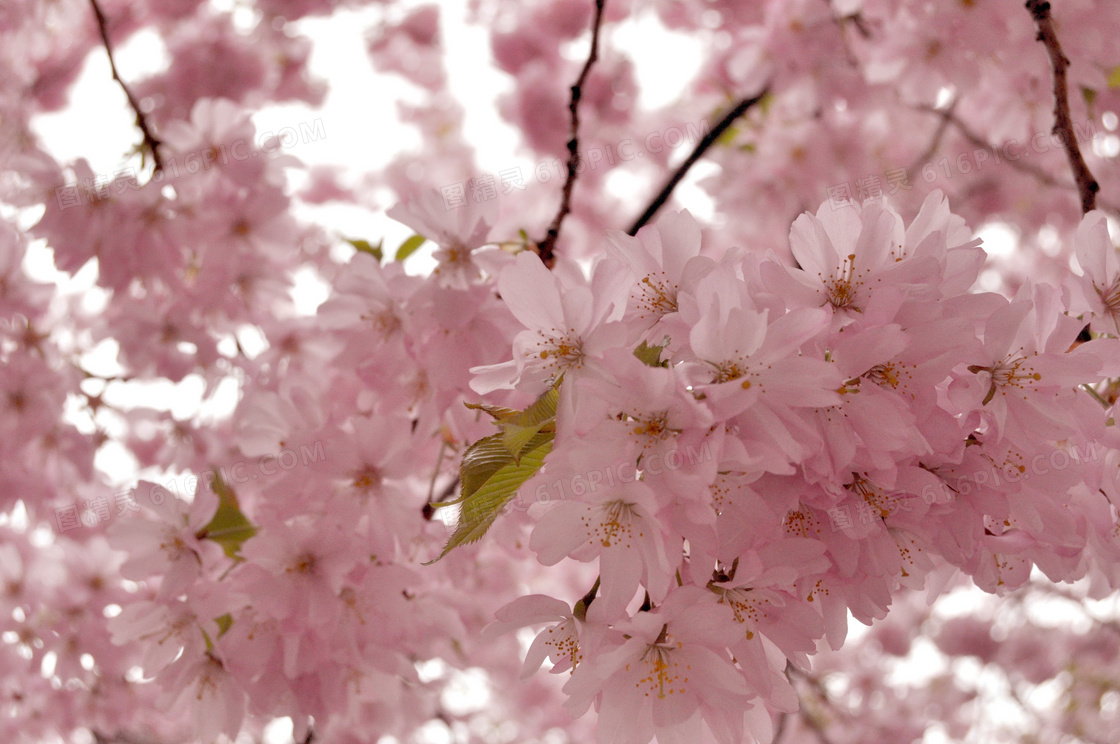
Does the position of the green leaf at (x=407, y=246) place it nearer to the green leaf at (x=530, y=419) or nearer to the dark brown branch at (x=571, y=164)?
the dark brown branch at (x=571, y=164)

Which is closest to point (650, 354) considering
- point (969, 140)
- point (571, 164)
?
point (571, 164)

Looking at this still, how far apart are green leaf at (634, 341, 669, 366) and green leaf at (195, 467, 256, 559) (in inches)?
34.7

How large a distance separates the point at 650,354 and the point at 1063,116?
0.83 meters

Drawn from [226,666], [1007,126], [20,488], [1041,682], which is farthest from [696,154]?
[1041,682]

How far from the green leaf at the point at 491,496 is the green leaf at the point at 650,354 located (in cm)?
14

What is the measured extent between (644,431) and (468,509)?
0.24 meters

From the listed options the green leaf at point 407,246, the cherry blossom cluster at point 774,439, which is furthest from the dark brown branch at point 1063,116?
the green leaf at point 407,246

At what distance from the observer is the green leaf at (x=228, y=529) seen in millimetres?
1355

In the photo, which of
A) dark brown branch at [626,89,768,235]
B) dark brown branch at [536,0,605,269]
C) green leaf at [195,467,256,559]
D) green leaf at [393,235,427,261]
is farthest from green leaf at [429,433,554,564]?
dark brown branch at [626,89,768,235]

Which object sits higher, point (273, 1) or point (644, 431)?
point (644, 431)

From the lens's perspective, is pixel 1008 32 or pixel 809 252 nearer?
pixel 809 252

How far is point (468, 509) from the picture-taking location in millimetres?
836

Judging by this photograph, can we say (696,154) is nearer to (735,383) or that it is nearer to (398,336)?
(398,336)

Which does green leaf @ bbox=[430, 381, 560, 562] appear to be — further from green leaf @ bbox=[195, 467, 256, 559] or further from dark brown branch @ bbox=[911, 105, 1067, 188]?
dark brown branch @ bbox=[911, 105, 1067, 188]
